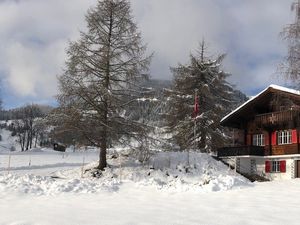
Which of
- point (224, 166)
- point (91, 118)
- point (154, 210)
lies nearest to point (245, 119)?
point (224, 166)

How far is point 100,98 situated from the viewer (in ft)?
95.3

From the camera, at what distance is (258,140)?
40000 millimetres

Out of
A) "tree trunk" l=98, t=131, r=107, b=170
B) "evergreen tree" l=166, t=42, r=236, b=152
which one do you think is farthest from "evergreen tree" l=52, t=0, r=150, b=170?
"evergreen tree" l=166, t=42, r=236, b=152

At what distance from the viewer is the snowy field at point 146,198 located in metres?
13.8

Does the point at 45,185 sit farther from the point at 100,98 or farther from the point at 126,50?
the point at 126,50

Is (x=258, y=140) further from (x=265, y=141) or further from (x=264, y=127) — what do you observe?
(x=264, y=127)

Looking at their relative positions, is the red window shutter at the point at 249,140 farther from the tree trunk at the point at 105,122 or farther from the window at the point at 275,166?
the tree trunk at the point at 105,122

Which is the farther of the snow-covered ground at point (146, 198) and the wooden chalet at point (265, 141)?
the wooden chalet at point (265, 141)

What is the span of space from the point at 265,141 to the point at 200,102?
6.90m

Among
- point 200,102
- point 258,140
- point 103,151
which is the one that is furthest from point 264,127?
point 103,151

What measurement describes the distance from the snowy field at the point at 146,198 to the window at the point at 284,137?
Answer: 8.31 meters

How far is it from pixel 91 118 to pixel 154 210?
13609mm

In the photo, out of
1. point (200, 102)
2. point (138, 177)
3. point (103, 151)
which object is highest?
point (200, 102)

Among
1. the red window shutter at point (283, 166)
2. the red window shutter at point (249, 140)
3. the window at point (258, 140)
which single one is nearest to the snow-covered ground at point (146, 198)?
the red window shutter at point (283, 166)
